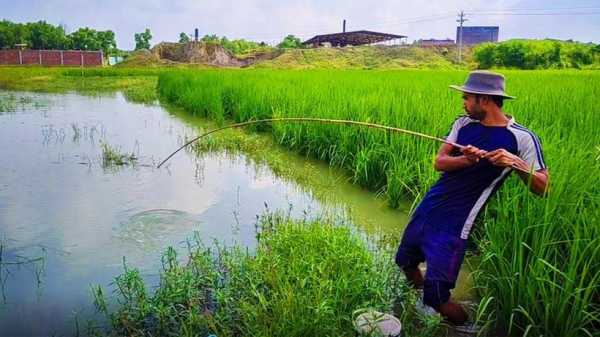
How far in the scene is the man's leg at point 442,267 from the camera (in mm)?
2162

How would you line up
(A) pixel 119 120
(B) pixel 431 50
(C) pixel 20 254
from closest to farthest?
(C) pixel 20 254
(A) pixel 119 120
(B) pixel 431 50

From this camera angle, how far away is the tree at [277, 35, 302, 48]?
204 ft

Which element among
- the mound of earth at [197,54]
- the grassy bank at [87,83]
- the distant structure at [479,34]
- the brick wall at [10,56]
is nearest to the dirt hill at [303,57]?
the mound of earth at [197,54]

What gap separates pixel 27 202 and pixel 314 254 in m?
2.93

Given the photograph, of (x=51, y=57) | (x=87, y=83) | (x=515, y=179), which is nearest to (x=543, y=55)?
(x=87, y=83)

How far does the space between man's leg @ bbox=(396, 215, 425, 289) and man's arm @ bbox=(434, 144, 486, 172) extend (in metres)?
0.30

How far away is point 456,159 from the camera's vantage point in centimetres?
208

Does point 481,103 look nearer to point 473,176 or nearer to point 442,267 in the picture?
point 473,176

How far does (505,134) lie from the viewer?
79.4 inches

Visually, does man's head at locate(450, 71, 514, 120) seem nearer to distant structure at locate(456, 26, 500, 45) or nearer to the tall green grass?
the tall green grass

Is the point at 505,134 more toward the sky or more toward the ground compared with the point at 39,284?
more toward the sky

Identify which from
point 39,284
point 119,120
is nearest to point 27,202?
point 39,284

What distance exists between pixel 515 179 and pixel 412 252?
39.6 inches

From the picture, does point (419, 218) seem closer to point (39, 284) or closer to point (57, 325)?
point (57, 325)
